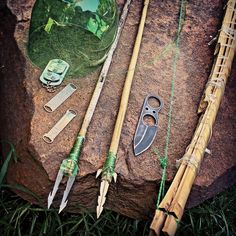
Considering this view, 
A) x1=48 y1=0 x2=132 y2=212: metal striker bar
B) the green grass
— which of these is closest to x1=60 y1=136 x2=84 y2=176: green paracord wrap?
x1=48 y1=0 x2=132 y2=212: metal striker bar

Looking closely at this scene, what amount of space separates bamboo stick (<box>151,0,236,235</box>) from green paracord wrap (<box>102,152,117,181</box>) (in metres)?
0.30

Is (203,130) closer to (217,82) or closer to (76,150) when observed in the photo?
(217,82)

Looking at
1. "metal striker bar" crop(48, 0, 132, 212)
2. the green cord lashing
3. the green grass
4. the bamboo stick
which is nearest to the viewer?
the bamboo stick

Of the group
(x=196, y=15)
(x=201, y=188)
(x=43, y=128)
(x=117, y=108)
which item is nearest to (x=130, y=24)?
(x=196, y=15)

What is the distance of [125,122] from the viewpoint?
2.19 meters

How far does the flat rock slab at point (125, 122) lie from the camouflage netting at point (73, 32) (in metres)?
0.09

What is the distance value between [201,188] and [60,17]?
4.47 ft

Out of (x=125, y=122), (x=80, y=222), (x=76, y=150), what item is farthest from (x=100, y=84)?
(x=80, y=222)

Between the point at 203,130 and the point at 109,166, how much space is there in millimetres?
585

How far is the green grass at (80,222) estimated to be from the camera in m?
2.09

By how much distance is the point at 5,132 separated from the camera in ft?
7.26

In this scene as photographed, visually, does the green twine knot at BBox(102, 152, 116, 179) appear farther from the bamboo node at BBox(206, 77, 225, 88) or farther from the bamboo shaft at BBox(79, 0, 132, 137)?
the bamboo node at BBox(206, 77, 225, 88)

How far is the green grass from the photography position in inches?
82.1

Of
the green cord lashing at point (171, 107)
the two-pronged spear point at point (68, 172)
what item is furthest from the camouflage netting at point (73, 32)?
the two-pronged spear point at point (68, 172)
